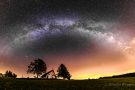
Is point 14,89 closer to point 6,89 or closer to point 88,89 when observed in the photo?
point 6,89

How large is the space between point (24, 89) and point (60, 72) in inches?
3086

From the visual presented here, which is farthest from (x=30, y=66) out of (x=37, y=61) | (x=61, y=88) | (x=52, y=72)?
(x=61, y=88)

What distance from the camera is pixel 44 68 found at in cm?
13712

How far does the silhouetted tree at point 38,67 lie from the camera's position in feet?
451

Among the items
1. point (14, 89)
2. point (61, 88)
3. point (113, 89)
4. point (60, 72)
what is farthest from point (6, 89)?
point (60, 72)

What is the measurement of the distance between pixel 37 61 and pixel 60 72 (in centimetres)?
1176

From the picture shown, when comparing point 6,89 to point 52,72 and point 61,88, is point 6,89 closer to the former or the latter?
point 61,88

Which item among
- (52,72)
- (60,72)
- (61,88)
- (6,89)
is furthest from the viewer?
(60,72)

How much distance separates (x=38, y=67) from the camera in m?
138

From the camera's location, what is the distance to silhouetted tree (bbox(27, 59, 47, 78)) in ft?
451

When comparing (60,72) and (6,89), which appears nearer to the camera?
(6,89)

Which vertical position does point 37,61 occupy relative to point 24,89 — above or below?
above

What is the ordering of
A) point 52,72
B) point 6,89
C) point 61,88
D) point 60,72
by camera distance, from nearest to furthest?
point 6,89, point 61,88, point 52,72, point 60,72

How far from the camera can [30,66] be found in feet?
463
